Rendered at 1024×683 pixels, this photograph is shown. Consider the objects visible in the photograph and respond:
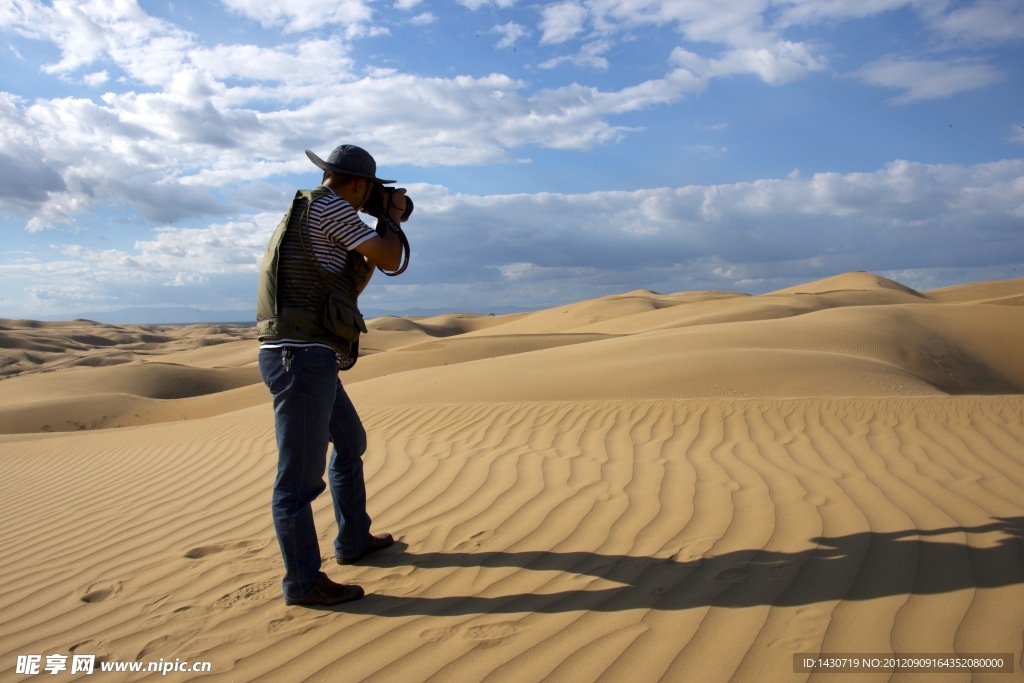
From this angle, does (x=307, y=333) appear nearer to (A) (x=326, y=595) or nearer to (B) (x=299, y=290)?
(B) (x=299, y=290)

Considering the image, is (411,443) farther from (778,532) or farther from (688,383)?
→ (688,383)

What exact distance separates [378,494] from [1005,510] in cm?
380

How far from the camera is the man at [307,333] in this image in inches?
128

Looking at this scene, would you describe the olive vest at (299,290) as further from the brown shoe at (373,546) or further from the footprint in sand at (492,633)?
the footprint in sand at (492,633)

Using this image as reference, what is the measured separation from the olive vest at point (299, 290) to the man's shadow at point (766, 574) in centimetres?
126

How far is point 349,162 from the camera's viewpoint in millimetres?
3414

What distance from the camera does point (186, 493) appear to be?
554 cm

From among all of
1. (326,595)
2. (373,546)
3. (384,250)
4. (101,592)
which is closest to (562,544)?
(373,546)

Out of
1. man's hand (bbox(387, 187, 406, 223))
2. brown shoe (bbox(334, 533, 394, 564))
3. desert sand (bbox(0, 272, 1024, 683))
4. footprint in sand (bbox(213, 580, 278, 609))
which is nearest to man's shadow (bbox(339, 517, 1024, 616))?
desert sand (bbox(0, 272, 1024, 683))

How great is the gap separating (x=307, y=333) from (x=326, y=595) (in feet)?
3.86

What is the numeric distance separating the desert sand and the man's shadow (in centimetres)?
1

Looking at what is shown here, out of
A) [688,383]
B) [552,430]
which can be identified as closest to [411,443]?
[552,430]

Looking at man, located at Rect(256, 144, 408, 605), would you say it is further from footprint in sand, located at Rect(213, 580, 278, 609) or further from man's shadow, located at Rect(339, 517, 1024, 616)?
man's shadow, located at Rect(339, 517, 1024, 616)

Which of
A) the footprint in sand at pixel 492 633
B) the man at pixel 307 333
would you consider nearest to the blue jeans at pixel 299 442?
the man at pixel 307 333
